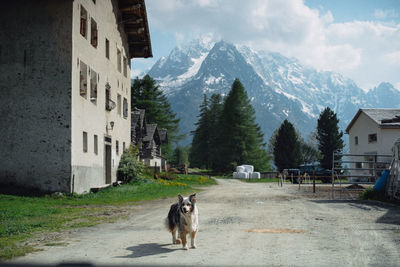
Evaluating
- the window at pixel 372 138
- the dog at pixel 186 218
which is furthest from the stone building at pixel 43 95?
the window at pixel 372 138

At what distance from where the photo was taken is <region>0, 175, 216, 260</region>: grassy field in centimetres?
836

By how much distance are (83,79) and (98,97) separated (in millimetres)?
2550

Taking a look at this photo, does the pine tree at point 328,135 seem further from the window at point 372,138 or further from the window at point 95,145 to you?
the window at point 95,145

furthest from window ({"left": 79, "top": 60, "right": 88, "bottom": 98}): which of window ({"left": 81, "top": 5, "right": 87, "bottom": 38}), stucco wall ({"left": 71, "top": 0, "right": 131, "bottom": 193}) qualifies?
window ({"left": 81, "top": 5, "right": 87, "bottom": 38})

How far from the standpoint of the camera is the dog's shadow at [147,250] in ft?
22.3

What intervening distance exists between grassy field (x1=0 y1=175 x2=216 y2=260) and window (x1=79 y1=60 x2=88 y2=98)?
5018mm

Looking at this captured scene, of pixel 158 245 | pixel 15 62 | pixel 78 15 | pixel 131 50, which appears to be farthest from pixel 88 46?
pixel 158 245

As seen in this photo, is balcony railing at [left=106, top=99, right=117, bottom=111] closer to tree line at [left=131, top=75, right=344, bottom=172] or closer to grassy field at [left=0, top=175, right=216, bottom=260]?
grassy field at [left=0, top=175, right=216, bottom=260]

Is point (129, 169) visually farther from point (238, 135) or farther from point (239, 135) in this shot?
point (239, 135)

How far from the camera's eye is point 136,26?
3008 cm

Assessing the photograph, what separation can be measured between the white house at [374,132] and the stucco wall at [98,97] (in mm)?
21679

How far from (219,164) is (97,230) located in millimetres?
64572

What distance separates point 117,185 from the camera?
80.5 feet

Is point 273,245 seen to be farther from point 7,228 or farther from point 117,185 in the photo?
point 117,185
